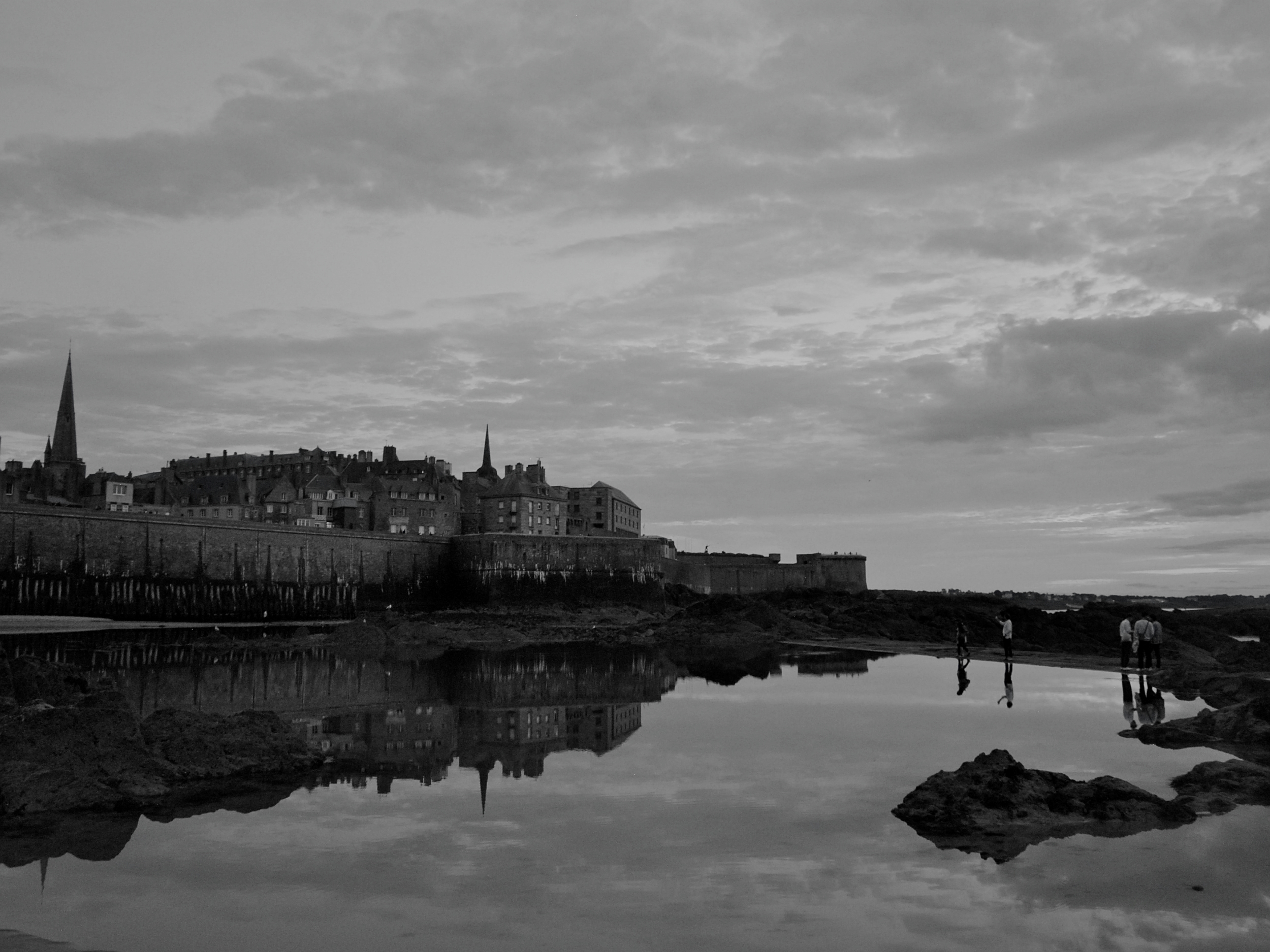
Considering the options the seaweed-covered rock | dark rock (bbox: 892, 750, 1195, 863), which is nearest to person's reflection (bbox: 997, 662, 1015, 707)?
the seaweed-covered rock

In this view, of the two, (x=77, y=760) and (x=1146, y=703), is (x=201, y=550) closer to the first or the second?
(x=77, y=760)

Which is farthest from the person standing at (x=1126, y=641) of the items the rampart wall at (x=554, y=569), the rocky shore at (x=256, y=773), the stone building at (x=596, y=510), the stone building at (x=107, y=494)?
the stone building at (x=107, y=494)

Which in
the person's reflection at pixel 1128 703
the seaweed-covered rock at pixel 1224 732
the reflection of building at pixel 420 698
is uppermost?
the seaweed-covered rock at pixel 1224 732

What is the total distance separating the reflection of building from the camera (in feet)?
50.6

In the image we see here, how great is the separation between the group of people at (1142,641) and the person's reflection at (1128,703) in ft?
4.80

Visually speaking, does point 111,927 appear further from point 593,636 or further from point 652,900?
point 593,636

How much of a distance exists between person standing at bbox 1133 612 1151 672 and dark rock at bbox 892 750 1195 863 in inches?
753

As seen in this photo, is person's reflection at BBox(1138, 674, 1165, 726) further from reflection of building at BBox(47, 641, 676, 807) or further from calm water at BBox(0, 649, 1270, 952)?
reflection of building at BBox(47, 641, 676, 807)

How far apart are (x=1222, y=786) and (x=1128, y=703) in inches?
389

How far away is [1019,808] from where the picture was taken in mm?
10711

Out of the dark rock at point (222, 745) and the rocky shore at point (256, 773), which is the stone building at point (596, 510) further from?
the dark rock at point (222, 745)

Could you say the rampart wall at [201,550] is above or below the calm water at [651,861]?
above

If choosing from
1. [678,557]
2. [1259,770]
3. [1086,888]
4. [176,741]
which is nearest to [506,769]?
[176,741]

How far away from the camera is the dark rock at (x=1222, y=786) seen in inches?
445
